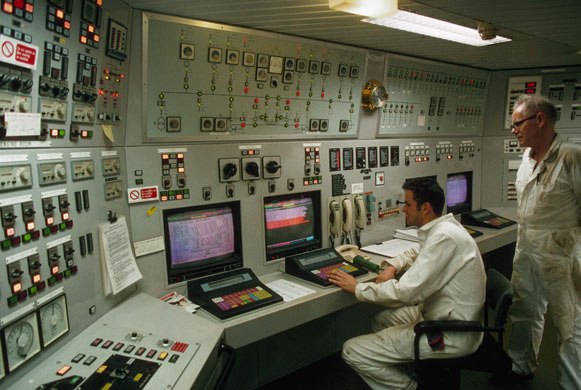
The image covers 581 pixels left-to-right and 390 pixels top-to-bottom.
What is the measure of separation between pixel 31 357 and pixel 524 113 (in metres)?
2.76

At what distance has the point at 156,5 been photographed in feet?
5.98

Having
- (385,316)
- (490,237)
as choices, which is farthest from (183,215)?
(490,237)

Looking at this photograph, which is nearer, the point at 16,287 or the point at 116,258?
the point at 16,287

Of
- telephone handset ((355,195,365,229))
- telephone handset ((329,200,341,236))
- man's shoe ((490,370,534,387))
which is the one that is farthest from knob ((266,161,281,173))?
man's shoe ((490,370,534,387))

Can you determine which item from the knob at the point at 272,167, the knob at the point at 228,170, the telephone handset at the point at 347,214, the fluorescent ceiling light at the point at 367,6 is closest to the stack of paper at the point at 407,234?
the telephone handset at the point at 347,214

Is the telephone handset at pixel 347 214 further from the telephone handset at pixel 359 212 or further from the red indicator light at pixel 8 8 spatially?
the red indicator light at pixel 8 8

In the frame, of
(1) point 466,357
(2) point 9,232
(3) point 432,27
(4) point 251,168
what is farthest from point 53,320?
(3) point 432,27

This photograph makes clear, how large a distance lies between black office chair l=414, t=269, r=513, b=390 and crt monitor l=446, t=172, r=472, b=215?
6.35 feet

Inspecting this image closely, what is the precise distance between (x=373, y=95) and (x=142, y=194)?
1827 millimetres

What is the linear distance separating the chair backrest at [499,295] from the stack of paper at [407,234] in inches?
38.1

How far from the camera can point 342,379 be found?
2689 mm

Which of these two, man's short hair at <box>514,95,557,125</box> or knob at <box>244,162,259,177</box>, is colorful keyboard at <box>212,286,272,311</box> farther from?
man's short hair at <box>514,95,557,125</box>

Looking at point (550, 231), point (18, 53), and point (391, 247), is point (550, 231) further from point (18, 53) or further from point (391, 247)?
point (18, 53)

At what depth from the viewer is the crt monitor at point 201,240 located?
7.16 feet
